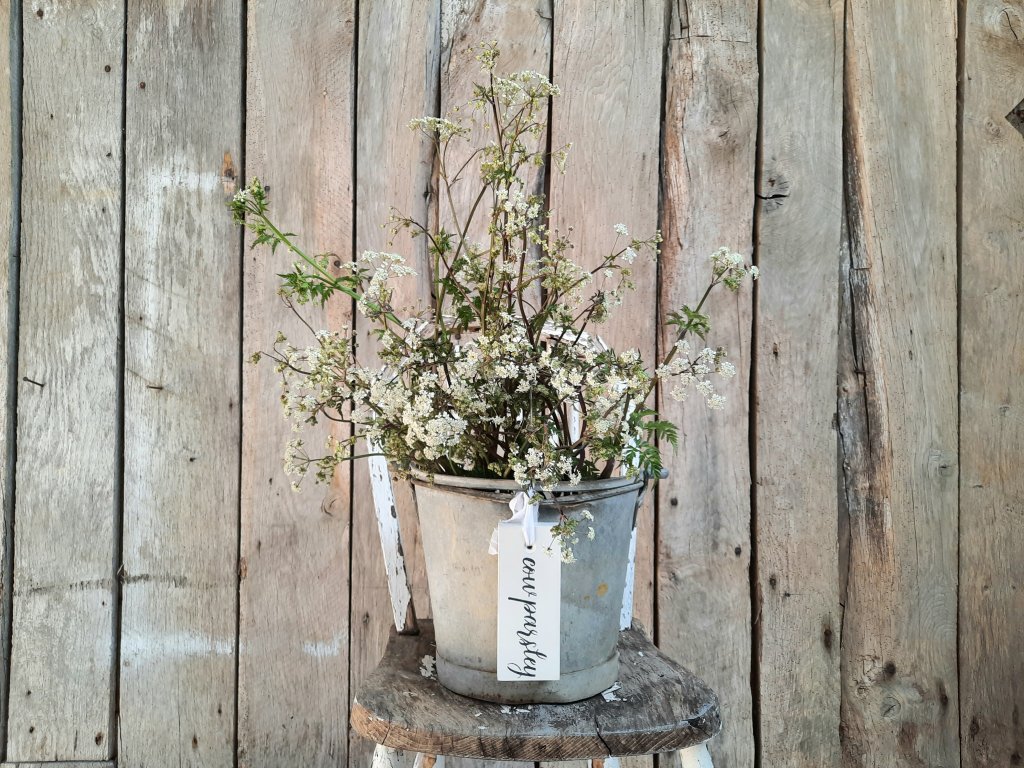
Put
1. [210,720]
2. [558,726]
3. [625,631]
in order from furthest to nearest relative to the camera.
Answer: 1. [210,720]
2. [625,631]
3. [558,726]

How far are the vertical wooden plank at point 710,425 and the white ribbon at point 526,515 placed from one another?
1.82 feet

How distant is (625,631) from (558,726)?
29 cm

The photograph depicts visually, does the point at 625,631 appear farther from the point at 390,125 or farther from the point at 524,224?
the point at 390,125

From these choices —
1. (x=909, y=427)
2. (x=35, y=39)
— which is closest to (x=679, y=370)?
(x=909, y=427)

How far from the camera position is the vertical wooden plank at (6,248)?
133cm

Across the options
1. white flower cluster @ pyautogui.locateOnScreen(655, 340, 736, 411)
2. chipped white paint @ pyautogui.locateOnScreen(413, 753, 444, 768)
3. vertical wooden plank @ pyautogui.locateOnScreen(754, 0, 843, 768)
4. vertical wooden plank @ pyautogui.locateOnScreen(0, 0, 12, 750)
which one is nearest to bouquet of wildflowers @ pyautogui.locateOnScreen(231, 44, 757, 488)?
white flower cluster @ pyautogui.locateOnScreen(655, 340, 736, 411)

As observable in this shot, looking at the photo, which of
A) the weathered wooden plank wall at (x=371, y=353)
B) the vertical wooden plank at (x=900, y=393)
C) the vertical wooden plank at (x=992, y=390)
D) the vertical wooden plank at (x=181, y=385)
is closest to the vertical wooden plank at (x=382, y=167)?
the weathered wooden plank wall at (x=371, y=353)

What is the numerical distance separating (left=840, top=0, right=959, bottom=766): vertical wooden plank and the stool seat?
0.56 m

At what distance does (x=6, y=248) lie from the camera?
4.37ft

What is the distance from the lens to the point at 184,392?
1341 millimetres

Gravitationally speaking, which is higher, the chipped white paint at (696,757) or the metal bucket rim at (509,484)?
the metal bucket rim at (509,484)

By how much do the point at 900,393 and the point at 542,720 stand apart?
0.84 meters

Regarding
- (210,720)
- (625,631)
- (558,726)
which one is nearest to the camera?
(558,726)

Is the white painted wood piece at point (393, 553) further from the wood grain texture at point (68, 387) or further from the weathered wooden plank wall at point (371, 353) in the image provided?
the wood grain texture at point (68, 387)
